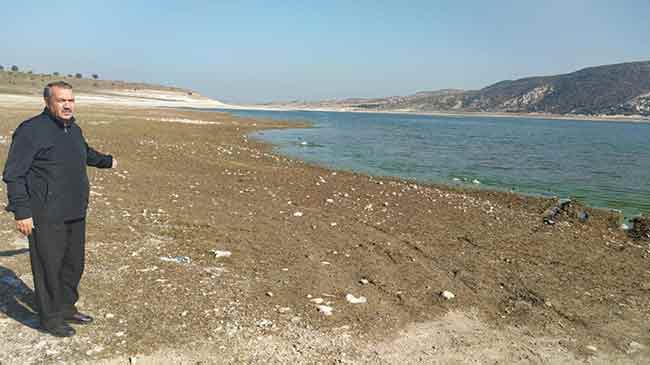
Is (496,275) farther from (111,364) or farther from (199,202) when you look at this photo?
(199,202)

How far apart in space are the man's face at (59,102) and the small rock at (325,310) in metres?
3.84

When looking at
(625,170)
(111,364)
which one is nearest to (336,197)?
(111,364)

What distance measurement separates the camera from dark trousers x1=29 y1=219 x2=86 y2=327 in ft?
16.4

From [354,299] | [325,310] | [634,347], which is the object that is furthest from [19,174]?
[634,347]

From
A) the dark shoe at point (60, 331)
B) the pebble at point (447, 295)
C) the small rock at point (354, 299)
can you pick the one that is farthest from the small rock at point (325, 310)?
the dark shoe at point (60, 331)

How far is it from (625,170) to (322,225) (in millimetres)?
25643

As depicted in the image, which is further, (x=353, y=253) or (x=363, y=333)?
(x=353, y=253)

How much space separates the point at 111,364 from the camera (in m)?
4.77

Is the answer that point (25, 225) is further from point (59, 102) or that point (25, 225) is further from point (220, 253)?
point (220, 253)

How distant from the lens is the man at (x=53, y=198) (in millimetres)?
4719

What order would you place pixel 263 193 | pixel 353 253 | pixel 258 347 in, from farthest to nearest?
pixel 263 193, pixel 353 253, pixel 258 347

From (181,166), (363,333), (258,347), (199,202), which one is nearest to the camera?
(258,347)

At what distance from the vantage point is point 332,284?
727 centimetres

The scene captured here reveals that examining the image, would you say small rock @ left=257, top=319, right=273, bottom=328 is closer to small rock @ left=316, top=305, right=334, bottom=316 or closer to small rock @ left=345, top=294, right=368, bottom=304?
small rock @ left=316, top=305, right=334, bottom=316
